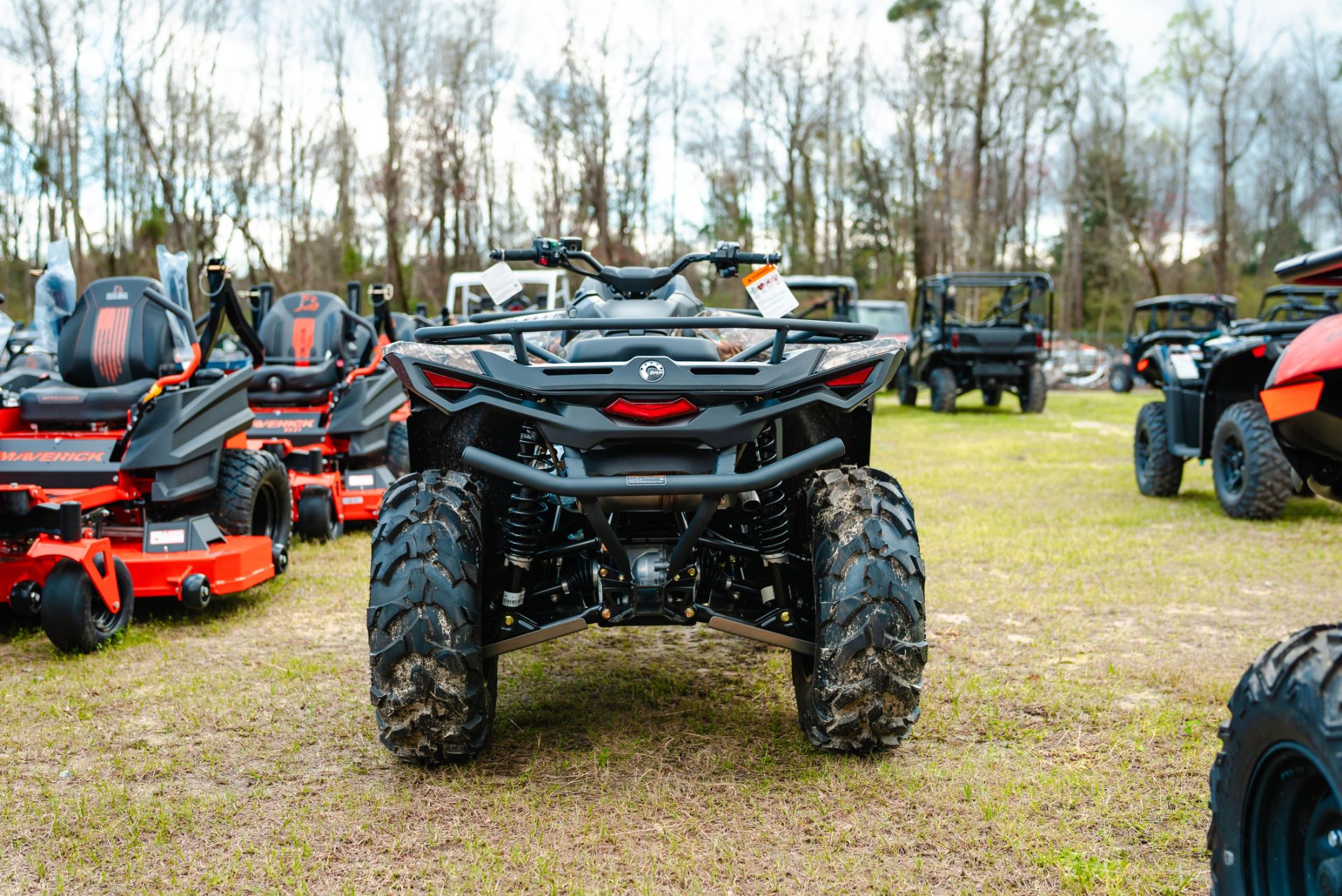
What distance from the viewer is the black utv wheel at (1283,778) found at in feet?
5.68

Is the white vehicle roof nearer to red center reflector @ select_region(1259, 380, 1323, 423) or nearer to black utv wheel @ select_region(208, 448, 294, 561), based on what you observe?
black utv wheel @ select_region(208, 448, 294, 561)

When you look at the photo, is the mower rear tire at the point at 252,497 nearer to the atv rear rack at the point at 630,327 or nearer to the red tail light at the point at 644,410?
the atv rear rack at the point at 630,327

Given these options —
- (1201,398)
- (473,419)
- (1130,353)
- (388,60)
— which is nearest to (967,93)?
(1130,353)

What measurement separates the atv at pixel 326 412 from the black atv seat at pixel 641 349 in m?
4.04

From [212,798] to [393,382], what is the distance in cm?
559

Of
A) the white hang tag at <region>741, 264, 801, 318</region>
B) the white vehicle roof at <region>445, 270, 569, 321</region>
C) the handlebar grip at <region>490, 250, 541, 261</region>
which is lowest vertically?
the white hang tag at <region>741, 264, 801, 318</region>

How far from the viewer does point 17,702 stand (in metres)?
4.00

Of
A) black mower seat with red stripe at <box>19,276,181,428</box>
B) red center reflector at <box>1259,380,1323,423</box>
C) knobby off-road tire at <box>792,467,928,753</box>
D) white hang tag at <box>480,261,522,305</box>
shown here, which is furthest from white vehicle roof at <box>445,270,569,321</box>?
red center reflector at <box>1259,380,1323,423</box>

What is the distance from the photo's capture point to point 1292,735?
1.79 meters

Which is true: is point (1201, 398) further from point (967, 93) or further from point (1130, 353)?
point (967, 93)

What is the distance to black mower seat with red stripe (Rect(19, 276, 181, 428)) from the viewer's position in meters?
5.35

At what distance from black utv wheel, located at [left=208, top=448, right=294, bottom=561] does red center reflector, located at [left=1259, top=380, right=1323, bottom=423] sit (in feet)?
16.1

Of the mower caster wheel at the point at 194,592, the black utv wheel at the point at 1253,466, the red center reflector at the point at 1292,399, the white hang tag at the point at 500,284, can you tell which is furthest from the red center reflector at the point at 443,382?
the black utv wheel at the point at 1253,466

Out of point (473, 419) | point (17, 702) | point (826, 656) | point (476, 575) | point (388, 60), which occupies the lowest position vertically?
point (17, 702)
